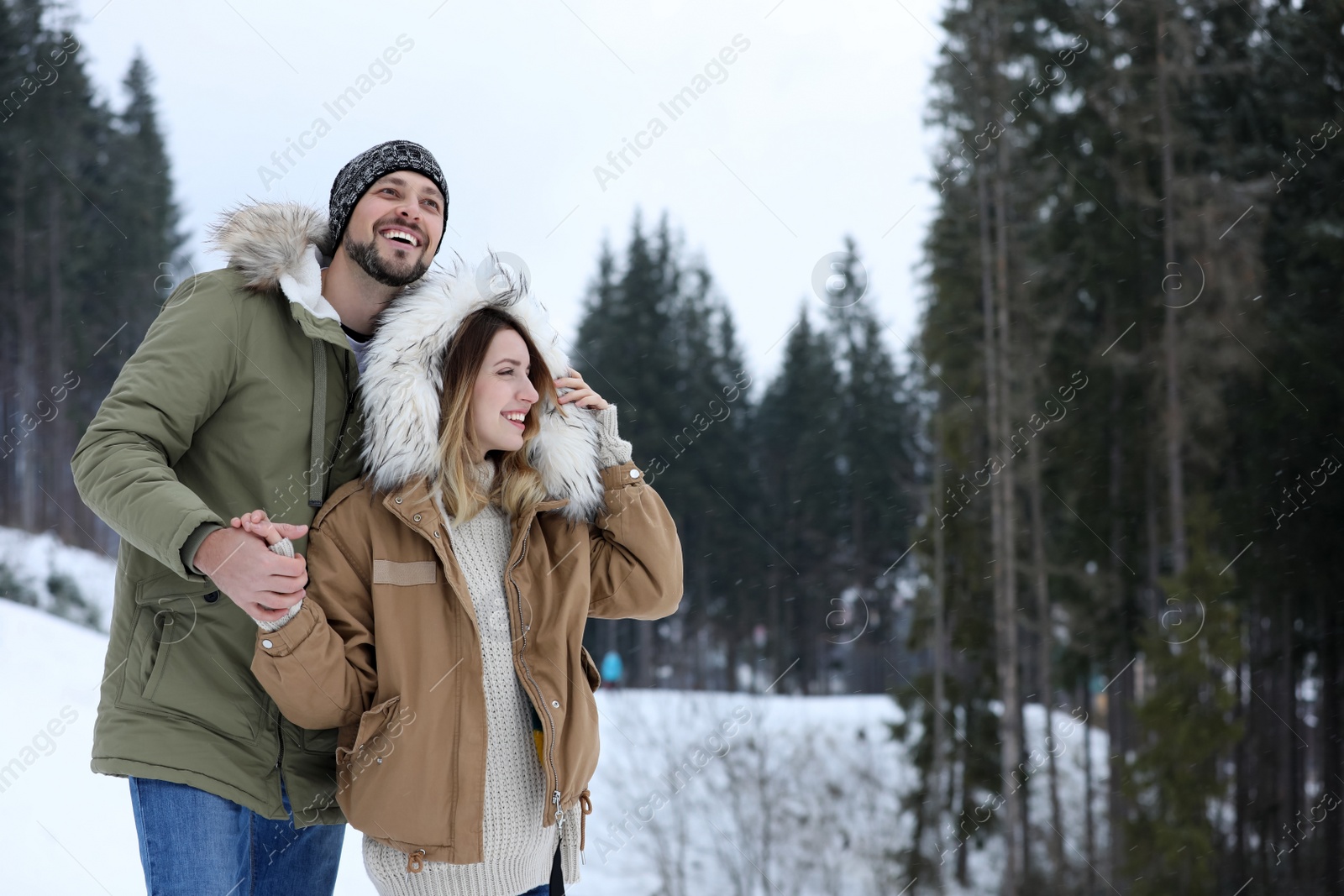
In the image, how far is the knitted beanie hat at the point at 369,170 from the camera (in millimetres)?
2236

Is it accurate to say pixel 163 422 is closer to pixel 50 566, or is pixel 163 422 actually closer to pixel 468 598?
pixel 468 598

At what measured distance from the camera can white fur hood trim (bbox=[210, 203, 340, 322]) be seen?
1979mm

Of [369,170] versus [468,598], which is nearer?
[468,598]

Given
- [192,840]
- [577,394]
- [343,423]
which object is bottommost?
[192,840]

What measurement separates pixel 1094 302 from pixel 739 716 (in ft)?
21.0

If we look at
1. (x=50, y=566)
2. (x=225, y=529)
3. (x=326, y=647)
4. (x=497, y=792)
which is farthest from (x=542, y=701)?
(x=50, y=566)

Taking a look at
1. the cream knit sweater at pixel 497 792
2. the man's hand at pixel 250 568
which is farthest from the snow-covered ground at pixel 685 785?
the man's hand at pixel 250 568

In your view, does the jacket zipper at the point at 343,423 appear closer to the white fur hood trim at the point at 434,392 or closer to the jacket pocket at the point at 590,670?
the white fur hood trim at the point at 434,392

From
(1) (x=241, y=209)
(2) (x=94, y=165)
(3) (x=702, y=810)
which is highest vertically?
(2) (x=94, y=165)

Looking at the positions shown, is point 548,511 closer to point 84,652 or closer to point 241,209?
point 241,209

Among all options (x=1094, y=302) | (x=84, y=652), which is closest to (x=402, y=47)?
(x=84, y=652)

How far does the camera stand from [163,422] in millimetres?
1722

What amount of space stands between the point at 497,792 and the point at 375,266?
1096 millimetres

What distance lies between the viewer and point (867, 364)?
68.5 ft
